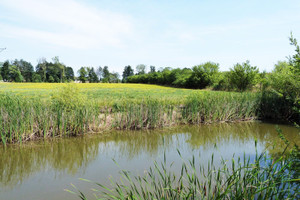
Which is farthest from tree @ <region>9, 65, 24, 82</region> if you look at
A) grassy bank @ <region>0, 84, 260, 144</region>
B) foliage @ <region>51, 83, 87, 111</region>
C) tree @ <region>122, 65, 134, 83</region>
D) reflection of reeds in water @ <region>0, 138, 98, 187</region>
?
reflection of reeds in water @ <region>0, 138, 98, 187</region>

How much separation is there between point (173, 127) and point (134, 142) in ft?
9.28

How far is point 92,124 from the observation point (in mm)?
8172

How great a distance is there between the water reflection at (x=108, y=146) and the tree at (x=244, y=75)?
12.3 meters

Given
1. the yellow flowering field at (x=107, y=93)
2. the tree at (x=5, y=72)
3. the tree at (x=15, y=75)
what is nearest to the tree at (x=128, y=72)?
the tree at (x=15, y=75)

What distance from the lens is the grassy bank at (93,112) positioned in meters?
6.62

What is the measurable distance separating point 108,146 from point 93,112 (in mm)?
1833

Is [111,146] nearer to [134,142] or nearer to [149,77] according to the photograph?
[134,142]

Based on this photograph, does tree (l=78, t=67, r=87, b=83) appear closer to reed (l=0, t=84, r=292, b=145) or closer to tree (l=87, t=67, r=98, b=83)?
tree (l=87, t=67, r=98, b=83)

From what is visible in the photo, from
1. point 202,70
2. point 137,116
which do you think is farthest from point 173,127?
point 202,70

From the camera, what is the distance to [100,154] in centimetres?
603

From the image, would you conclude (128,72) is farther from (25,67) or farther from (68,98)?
(68,98)

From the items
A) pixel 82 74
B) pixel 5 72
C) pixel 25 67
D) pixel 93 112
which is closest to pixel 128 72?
pixel 82 74

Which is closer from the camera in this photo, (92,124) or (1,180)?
(1,180)

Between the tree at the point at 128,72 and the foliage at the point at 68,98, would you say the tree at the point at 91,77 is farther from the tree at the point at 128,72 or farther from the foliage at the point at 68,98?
the foliage at the point at 68,98
